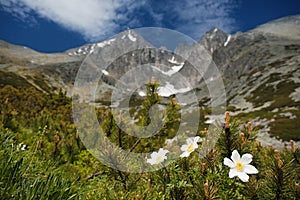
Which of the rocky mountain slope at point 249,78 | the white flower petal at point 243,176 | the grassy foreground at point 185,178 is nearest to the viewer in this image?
the white flower petal at point 243,176

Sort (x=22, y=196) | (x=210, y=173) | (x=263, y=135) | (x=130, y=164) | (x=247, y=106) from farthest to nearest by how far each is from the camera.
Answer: (x=247, y=106) → (x=263, y=135) → (x=130, y=164) → (x=210, y=173) → (x=22, y=196)

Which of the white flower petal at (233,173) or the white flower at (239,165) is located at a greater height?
the white flower at (239,165)

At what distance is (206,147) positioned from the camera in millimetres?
2299

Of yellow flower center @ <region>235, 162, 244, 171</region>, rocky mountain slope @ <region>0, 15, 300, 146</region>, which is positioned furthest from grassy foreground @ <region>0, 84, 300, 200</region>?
rocky mountain slope @ <region>0, 15, 300, 146</region>

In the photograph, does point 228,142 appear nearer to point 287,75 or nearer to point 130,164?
point 130,164

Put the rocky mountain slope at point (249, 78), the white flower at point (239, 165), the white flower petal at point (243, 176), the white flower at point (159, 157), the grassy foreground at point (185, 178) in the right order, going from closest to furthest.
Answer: the white flower petal at point (243, 176) < the white flower at point (239, 165) < the grassy foreground at point (185, 178) < the white flower at point (159, 157) < the rocky mountain slope at point (249, 78)

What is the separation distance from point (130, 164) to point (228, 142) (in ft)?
4.69

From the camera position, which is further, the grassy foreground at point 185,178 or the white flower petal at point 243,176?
the grassy foreground at point 185,178

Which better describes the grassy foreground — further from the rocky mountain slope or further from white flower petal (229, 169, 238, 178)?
the rocky mountain slope

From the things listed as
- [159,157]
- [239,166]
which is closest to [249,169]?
[239,166]

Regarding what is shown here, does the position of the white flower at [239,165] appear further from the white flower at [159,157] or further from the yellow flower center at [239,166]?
the white flower at [159,157]

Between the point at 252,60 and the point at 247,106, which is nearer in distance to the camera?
the point at 247,106

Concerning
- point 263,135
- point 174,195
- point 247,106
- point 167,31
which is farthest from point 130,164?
point 247,106

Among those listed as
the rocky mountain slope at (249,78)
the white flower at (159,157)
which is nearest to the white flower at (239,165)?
the white flower at (159,157)
